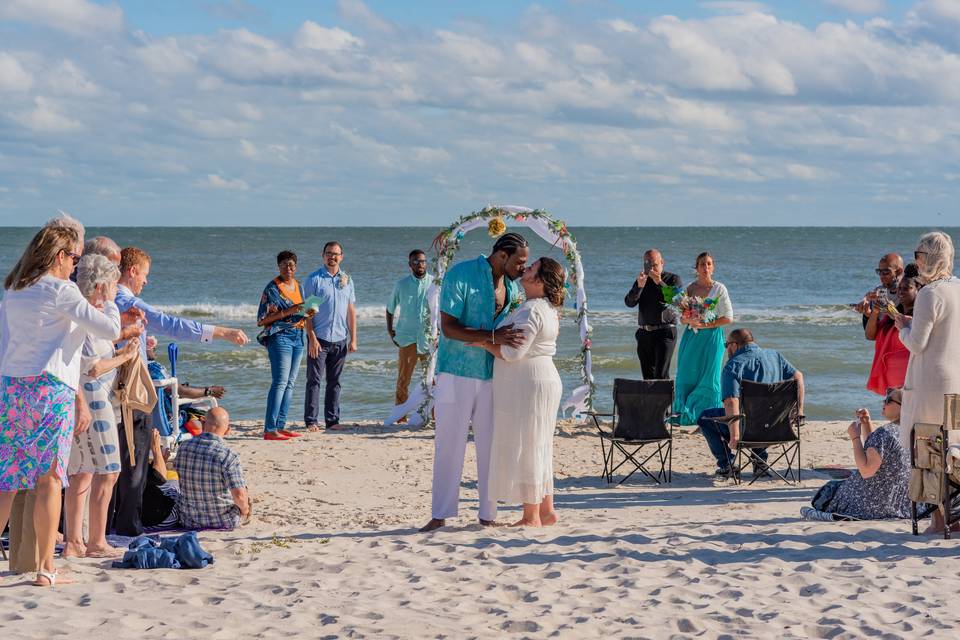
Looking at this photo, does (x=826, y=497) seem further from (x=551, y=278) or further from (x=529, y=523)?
(x=551, y=278)

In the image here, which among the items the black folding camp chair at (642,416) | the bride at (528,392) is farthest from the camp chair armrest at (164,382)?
the black folding camp chair at (642,416)

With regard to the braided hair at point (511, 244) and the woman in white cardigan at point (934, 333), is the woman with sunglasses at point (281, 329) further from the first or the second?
the woman in white cardigan at point (934, 333)

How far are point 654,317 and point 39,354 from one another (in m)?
7.03

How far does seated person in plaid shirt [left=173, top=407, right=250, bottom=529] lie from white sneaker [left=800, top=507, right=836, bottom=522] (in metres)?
3.66

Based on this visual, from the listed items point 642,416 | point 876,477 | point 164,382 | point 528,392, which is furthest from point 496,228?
point 876,477

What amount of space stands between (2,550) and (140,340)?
1.36 meters

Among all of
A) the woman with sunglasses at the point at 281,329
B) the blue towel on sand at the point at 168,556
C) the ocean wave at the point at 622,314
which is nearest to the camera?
the blue towel on sand at the point at 168,556

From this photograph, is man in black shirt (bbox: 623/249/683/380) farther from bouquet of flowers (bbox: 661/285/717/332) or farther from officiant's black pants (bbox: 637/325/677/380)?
bouquet of flowers (bbox: 661/285/717/332)

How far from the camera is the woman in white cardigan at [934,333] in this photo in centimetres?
612

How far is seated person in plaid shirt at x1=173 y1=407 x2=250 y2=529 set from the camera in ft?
21.9

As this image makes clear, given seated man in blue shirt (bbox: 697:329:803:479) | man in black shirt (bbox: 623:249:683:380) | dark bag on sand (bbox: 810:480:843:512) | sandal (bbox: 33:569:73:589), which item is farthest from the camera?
man in black shirt (bbox: 623:249:683:380)

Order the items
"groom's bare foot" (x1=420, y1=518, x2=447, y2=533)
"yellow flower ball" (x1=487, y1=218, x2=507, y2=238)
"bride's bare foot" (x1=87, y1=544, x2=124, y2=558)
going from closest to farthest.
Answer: "bride's bare foot" (x1=87, y1=544, x2=124, y2=558), "groom's bare foot" (x1=420, y1=518, x2=447, y2=533), "yellow flower ball" (x1=487, y1=218, x2=507, y2=238)

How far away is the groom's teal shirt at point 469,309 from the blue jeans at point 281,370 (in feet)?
13.0

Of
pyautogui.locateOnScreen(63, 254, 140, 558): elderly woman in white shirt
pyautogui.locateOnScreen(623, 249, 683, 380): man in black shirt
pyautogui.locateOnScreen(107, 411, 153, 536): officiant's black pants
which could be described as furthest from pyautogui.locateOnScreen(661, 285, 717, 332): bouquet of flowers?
pyautogui.locateOnScreen(63, 254, 140, 558): elderly woman in white shirt
